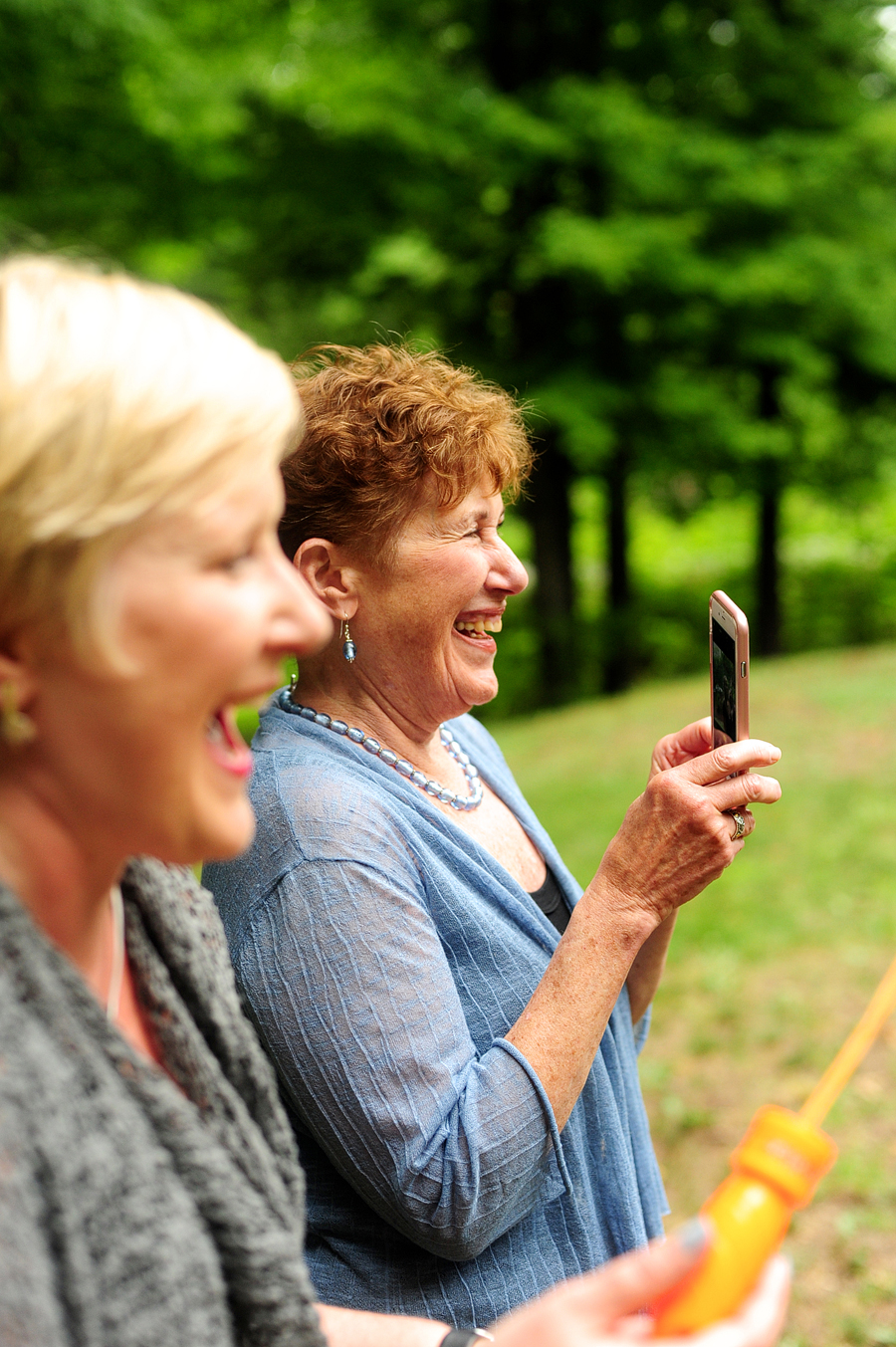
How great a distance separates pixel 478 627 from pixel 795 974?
12.9 feet

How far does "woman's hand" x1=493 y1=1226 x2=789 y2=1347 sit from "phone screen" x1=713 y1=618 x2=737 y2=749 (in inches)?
41.1

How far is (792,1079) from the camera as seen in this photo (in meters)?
4.41

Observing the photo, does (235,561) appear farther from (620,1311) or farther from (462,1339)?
(462,1339)

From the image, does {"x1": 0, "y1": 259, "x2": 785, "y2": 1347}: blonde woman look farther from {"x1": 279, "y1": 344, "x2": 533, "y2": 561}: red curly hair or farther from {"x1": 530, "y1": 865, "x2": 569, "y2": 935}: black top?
{"x1": 530, "y1": 865, "x2": 569, "y2": 935}: black top

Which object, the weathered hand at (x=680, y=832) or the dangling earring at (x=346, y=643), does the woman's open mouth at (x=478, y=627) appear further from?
the weathered hand at (x=680, y=832)

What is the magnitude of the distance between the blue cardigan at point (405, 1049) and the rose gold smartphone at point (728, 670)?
438 millimetres

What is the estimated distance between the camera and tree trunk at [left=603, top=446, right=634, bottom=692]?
14.1m

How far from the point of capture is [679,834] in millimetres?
1709

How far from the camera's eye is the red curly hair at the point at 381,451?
5.91 ft

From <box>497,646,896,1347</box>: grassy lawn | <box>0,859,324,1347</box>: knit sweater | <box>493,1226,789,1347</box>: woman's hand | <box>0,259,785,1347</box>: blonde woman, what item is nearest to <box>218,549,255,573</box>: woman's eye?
<box>0,259,785,1347</box>: blonde woman

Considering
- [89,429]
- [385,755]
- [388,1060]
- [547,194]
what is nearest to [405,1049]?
[388,1060]

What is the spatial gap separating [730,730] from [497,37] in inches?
428

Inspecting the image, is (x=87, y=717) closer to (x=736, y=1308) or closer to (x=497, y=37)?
(x=736, y=1308)

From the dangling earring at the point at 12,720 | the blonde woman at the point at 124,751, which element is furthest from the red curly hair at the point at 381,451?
the dangling earring at the point at 12,720
